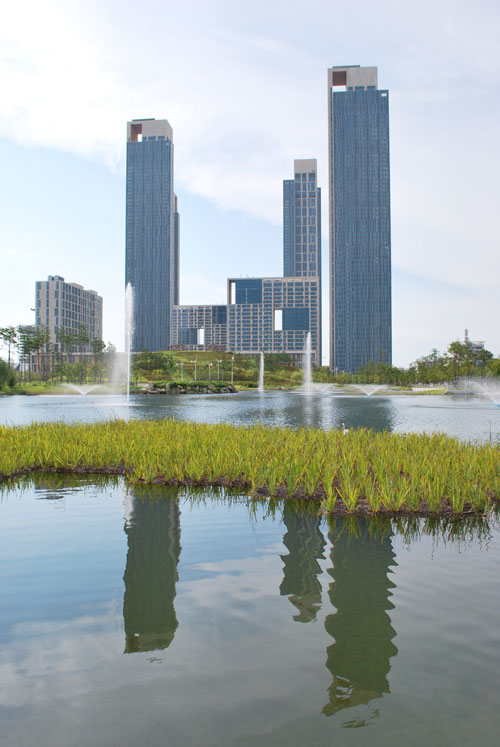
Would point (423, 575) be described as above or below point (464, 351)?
below

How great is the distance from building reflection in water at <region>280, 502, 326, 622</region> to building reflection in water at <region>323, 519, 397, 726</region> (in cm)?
21

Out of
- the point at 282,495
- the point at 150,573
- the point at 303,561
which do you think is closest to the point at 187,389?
the point at 282,495

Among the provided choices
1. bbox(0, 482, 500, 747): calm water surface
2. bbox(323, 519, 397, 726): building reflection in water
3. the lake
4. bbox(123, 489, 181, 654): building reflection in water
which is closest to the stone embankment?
bbox(123, 489, 181, 654): building reflection in water

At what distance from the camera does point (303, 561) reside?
773 cm

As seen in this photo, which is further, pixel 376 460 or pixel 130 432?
pixel 130 432

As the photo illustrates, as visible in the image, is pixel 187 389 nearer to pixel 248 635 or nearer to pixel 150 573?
pixel 150 573

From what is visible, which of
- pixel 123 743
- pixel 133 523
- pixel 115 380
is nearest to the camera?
pixel 123 743

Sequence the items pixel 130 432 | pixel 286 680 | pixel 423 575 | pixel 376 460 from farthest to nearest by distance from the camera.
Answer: pixel 130 432 < pixel 376 460 < pixel 423 575 < pixel 286 680

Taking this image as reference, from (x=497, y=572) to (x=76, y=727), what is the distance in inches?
222

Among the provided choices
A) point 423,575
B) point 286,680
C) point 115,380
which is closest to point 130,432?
point 423,575

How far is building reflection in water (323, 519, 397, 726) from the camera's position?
4.55 m

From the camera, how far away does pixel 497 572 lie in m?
7.36

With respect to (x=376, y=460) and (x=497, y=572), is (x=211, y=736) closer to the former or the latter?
(x=497, y=572)

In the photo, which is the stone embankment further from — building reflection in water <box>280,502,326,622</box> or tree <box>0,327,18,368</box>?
building reflection in water <box>280,502,326,622</box>
